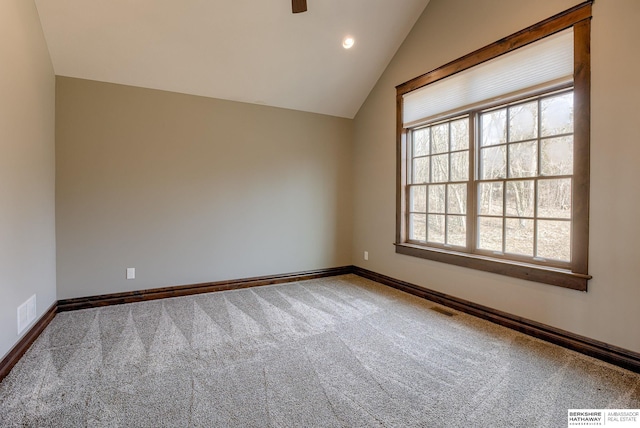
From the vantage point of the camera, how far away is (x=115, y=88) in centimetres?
343

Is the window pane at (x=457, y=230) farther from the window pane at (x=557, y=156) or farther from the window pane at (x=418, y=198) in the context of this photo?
the window pane at (x=557, y=156)

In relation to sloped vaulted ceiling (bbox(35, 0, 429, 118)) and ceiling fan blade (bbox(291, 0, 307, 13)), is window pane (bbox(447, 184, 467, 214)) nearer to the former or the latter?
sloped vaulted ceiling (bbox(35, 0, 429, 118))

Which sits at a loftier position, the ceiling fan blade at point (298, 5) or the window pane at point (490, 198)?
the ceiling fan blade at point (298, 5)

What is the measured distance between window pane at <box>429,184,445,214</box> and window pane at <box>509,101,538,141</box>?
947mm

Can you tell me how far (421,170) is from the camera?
155 inches

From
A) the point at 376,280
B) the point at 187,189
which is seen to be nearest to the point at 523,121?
the point at 376,280

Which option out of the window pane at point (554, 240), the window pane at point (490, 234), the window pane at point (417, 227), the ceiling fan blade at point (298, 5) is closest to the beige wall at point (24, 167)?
the ceiling fan blade at point (298, 5)

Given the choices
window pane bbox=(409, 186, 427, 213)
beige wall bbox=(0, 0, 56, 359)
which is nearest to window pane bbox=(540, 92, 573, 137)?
window pane bbox=(409, 186, 427, 213)

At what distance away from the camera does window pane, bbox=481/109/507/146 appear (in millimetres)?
3014

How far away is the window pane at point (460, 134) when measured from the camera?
3.36 m

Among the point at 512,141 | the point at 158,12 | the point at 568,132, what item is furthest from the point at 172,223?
the point at 568,132

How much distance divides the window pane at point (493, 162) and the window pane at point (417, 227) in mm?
950

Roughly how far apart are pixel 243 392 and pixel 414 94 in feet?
12.0

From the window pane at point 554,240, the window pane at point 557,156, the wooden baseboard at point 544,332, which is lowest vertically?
the wooden baseboard at point 544,332
